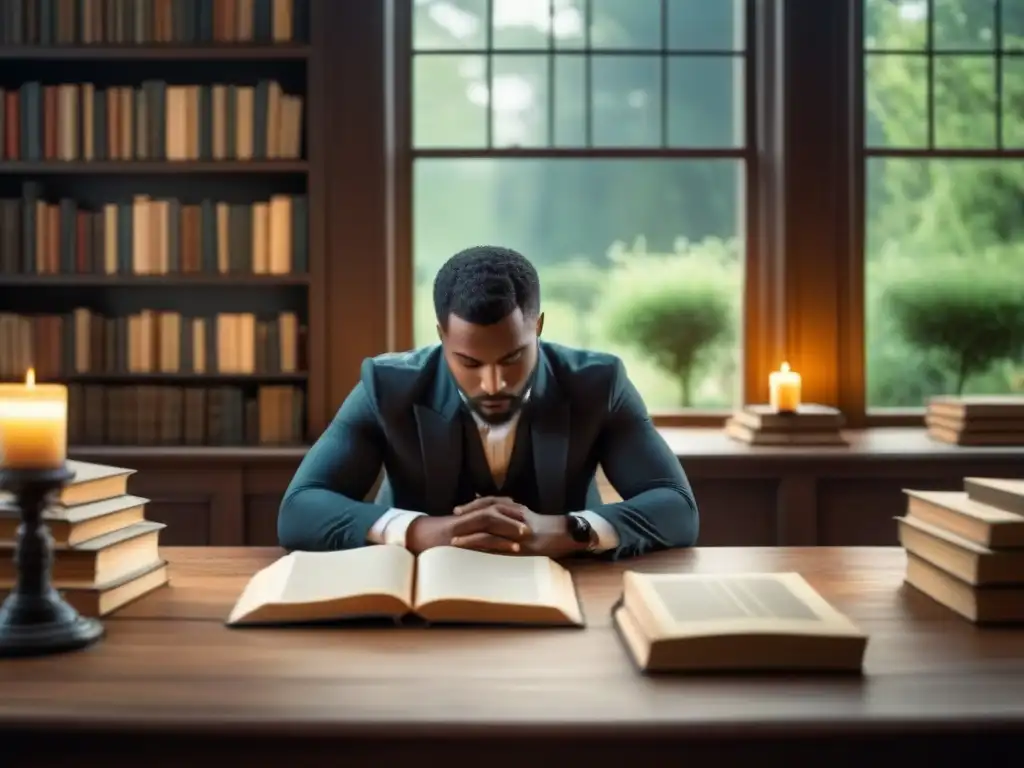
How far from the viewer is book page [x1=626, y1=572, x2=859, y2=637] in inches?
42.8

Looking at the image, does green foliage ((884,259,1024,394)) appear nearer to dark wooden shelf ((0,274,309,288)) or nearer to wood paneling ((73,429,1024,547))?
wood paneling ((73,429,1024,547))

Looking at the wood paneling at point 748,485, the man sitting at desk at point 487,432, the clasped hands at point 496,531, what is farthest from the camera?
the wood paneling at point 748,485

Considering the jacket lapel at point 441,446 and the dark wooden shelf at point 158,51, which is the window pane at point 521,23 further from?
the jacket lapel at point 441,446

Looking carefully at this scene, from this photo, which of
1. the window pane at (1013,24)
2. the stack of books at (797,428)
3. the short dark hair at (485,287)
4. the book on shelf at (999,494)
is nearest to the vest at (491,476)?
the short dark hair at (485,287)

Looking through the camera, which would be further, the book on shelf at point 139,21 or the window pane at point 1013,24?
the window pane at point 1013,24

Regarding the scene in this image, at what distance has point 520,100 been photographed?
3.57 m

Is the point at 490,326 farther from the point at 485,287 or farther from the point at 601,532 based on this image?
the point at 601,532

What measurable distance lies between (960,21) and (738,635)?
10.3 feet

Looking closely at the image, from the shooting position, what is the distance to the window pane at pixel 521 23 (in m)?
3.55

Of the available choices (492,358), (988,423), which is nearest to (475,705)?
(492,358)

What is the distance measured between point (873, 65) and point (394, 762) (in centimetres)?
319

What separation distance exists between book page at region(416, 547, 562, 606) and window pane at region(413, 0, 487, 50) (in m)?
2.46

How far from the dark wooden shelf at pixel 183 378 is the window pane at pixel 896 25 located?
84.2 inches

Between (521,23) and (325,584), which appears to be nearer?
(325,584)
